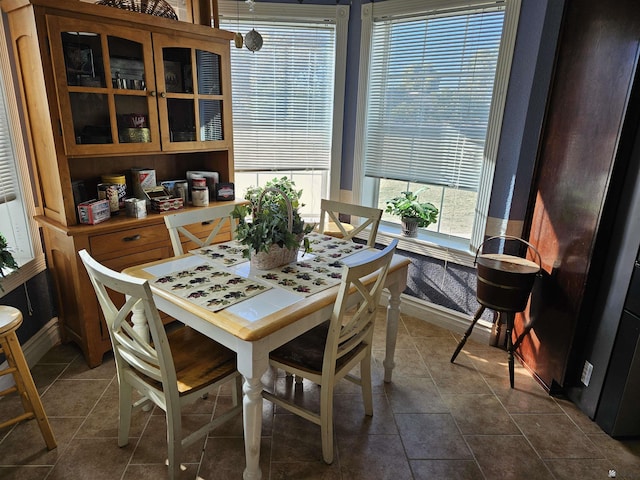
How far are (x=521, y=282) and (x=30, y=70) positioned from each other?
2.82m

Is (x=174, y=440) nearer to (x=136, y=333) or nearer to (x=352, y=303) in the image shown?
(x=136, y=333)

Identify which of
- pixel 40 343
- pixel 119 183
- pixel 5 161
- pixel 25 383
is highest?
pixel 5 161

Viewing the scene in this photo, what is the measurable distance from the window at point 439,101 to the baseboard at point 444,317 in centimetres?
51

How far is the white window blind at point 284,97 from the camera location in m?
3.06

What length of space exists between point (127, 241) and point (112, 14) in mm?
1223

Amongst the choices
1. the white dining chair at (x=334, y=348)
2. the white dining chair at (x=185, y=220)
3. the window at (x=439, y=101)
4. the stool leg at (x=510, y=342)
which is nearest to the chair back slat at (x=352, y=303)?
the white dining chair at (x=334, y=348)

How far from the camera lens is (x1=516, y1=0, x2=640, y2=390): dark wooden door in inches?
72.6

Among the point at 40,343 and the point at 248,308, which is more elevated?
the point at 248,308

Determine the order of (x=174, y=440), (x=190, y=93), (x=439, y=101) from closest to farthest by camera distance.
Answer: (x=174, y=440), (x=190, y=93), (x=439, y=101)

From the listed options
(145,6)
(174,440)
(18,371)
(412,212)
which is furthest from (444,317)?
(145,6)

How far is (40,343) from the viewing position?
242 cm

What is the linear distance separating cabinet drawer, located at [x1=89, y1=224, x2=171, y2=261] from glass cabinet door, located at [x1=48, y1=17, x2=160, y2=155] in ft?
1.55

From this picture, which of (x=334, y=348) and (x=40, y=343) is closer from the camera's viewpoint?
(x=334, y=348)

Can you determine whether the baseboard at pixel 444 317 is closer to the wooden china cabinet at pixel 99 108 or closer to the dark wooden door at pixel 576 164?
the dark wooden door at pixel 576 164
